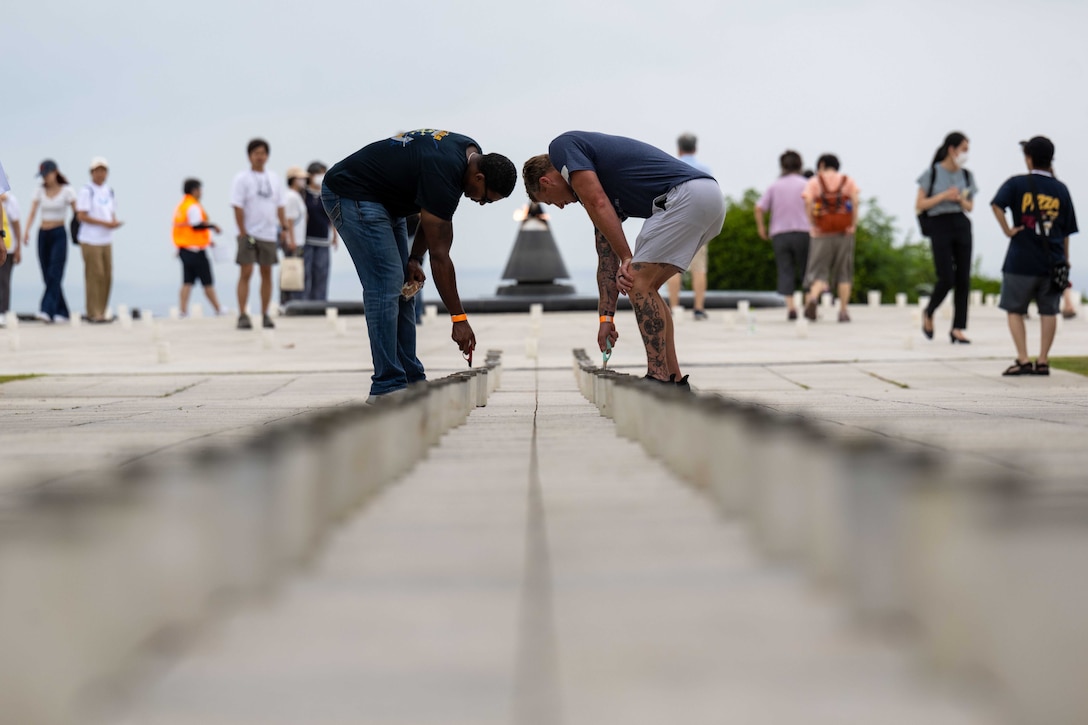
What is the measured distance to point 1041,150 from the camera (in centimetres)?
844

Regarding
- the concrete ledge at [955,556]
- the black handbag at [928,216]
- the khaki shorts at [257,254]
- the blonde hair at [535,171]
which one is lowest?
the concrete ledge at [955,556]

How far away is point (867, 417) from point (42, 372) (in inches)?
272

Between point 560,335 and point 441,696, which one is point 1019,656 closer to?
point 441,696

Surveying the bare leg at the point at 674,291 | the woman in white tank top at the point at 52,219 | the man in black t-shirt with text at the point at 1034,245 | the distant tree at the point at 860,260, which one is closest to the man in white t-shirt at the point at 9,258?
the woman in white tank top at the point at 52,219

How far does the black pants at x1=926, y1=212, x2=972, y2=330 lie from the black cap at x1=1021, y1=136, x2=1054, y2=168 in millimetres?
2940

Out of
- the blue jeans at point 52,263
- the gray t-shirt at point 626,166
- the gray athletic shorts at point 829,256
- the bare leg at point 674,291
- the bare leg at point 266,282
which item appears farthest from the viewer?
the blue jeans at point 52,263

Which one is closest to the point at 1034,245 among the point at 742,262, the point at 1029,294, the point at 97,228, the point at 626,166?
the point at 1029,294

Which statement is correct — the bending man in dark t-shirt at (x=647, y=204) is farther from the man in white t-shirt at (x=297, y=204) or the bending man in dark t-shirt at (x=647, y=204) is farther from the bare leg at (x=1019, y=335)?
the man in white t-shirt at (x=297, y=204)

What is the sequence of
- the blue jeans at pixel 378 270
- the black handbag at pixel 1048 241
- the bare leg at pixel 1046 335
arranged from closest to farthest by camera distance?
the blue jeans at pixel 378 270 < the bare leg at pixel 1046 335 < the black handbag at pixel 1048 241

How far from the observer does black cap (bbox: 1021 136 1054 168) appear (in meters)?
8.43

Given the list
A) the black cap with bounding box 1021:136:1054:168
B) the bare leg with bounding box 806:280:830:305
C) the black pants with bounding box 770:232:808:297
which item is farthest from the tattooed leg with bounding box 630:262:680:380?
the black pants with bounding box 770:232:808:297

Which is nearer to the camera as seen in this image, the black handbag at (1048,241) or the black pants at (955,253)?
the black handbag at (1048,241)

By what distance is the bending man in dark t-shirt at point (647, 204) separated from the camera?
233 inches

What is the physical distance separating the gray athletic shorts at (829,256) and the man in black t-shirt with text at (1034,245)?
633cm
